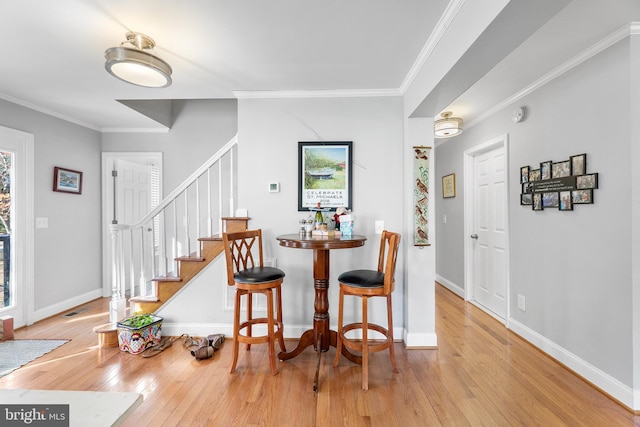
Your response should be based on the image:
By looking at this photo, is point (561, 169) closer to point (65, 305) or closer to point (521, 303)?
point (521, 303)

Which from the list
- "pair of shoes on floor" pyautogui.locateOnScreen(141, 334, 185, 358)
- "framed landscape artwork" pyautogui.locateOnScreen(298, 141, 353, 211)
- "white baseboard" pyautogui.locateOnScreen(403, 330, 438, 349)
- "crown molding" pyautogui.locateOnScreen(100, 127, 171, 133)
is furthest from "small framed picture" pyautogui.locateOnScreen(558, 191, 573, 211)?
"crown molding" pyautogui.locateOnScreen(100, 127, 171, 133)

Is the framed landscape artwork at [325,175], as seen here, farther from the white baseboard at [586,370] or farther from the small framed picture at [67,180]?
the small framed picture at [67,180]

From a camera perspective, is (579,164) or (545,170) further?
(545,170)

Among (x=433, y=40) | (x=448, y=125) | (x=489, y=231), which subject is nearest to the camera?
(x=433, y=40)

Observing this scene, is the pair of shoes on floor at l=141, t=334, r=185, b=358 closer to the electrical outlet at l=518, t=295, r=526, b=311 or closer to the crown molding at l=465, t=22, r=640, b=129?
the electrical outlet at l=518, t=295, r=526, b=311

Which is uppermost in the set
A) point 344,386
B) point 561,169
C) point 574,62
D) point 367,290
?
point 574,62

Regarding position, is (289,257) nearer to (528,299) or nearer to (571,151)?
(528,299)

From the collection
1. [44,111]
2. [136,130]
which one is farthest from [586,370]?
[44,111]

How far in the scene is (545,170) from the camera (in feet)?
8.20

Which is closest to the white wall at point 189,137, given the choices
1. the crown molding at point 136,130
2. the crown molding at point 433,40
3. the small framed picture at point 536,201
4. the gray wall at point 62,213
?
the crown molding at point 136,130

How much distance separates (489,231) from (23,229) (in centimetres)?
516

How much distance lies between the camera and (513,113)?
115 inches

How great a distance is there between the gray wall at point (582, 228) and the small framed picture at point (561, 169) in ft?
0.23

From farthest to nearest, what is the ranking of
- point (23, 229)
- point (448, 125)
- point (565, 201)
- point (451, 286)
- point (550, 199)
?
1. point (451, 286)
2. point (448, 125)
3. point (23, 229)
4. point (550, 199)
5. point (565, 201)
